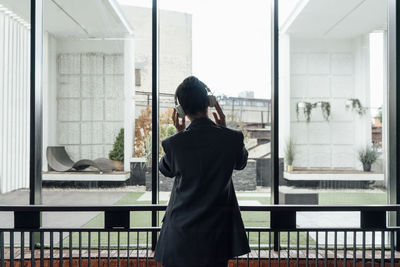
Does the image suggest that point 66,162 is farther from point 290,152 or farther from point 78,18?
point 290,152

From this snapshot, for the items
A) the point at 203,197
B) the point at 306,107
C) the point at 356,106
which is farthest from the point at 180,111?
the point at 356,106

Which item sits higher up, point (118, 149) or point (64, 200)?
point (118, 149)

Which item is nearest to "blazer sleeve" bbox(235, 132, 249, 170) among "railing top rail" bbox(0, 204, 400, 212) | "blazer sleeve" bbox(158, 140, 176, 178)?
"blazer sleeve" bbox(158, 140, 176, 178)

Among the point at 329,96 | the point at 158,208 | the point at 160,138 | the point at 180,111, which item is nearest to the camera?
the point at 180,111

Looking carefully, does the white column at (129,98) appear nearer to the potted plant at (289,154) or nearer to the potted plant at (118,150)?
the potted plant at (118,150)

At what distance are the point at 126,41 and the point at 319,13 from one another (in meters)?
1.78

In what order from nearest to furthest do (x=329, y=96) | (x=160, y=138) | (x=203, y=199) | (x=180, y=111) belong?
(x=203, y=199), (x=180, y=111), (x=160, y=138), (x=329, y=96)

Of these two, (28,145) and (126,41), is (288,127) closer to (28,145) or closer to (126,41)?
(126,41)

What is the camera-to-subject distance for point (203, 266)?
50.2 inches

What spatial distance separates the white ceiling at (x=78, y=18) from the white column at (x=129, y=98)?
0.16 m

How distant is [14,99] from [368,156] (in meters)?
3.27

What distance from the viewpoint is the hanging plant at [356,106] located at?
2.95 meters

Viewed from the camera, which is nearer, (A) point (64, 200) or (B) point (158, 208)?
(B) point (158, 208)

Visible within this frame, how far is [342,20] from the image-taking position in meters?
2.94
